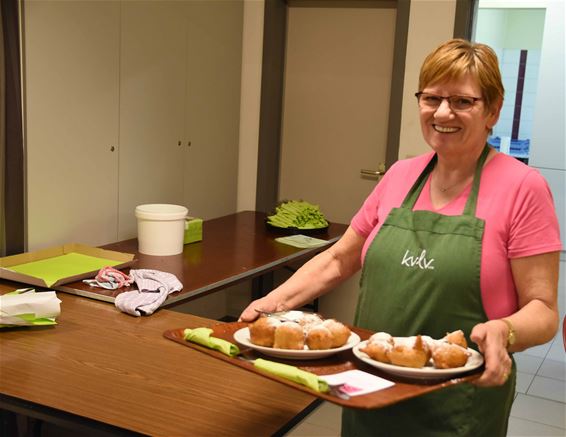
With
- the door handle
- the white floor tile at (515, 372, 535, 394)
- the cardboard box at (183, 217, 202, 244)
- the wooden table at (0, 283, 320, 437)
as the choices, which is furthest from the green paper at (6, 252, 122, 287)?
the white floor tile at (515, 372, 535, 394)

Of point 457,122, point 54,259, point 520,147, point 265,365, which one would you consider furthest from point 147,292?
point 520,147

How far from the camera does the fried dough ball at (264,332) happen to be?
4.83 feet

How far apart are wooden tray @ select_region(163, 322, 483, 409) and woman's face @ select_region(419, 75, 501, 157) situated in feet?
1.47

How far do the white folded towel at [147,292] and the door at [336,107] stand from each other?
200cm

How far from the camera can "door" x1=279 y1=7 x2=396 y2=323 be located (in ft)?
14.3

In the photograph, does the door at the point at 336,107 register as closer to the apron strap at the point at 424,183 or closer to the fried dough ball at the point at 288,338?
the apron strap at the point at 424,183

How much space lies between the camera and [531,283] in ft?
4.97

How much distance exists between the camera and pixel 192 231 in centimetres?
343

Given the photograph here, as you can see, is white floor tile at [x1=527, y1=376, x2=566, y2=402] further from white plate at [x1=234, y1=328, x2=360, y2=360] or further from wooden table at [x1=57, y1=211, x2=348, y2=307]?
white plate at [x1=234, y1=328, x2=360, y2=360]

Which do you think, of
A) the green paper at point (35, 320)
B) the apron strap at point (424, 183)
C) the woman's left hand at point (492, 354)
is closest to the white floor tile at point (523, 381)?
the apron strap at point (424, 183)

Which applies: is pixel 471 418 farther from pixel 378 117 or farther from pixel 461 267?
pixel 378 117

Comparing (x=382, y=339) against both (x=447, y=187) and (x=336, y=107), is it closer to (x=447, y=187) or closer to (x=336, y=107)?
(x=447, y=187)

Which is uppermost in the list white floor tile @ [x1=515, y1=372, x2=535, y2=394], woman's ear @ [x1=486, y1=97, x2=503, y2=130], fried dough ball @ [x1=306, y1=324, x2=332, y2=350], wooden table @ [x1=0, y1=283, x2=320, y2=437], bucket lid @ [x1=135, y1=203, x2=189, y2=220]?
woman's ear @ [x1=486, y1=97, x2=503, y2=130]

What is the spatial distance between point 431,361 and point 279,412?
0.43 meters
